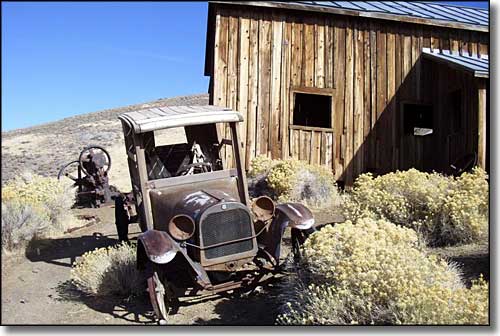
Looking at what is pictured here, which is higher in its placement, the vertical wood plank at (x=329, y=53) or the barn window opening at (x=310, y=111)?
the vertical wood plank at (x=329, y=53)

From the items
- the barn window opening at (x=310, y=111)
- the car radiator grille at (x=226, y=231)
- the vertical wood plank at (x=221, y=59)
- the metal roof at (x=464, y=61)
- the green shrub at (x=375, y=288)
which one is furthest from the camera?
the barn window opening at (x=310, y=111)

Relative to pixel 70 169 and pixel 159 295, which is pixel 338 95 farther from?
pixel 159 295

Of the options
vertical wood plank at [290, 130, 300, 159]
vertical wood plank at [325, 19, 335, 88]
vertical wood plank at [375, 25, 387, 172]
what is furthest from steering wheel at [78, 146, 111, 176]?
vertical wood plank at [375, 25, 387, 172]

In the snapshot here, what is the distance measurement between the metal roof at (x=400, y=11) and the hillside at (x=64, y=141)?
2.91m

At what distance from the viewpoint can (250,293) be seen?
508 centimetres

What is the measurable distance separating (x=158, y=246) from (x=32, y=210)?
1.43m

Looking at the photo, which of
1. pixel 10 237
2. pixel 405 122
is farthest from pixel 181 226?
pixel 405 122

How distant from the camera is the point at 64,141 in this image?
22.2ft

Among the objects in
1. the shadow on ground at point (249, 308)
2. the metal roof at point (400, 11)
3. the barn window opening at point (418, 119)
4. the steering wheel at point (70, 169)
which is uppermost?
the metal roof at point (400, 11)

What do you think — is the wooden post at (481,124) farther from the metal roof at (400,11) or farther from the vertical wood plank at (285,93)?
the vertical wood plank at (285,93)

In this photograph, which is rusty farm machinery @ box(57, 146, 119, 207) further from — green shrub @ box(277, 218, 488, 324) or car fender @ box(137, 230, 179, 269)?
green shrub @ box(277, 218, 488, 324)

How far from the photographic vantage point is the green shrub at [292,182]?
25.7ft

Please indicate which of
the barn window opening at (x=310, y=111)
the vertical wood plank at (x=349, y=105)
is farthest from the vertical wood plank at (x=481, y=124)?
the barn window opening at (x=310, y=111)

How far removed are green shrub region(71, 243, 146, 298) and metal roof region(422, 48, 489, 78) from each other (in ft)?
17.7
